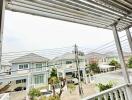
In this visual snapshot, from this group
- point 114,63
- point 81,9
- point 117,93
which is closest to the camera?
point 81,9

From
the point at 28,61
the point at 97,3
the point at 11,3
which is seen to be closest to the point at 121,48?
the point at 97,3

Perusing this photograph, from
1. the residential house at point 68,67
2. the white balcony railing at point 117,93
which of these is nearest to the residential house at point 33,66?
the residential house at point 68,67

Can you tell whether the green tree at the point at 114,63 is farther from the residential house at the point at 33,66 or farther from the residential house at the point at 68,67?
the residential house at the point at 33,66

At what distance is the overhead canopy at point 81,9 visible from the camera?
1524 millimetres

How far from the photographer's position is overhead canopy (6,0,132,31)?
1.52 metres

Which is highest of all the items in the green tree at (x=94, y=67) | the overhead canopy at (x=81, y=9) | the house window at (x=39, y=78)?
the overhead canopy at (x=81, y=9)

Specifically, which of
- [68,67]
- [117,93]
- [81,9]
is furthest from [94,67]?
[81,9]

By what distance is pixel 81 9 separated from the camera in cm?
188

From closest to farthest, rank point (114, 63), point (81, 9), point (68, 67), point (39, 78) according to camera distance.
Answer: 1. point (81, 9)
2. point (39, 78)
3. point (114, 63)
4. point (68, 67)

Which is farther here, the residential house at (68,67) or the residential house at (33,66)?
the residential house at (68,67)

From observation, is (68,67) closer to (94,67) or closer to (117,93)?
(94,67)

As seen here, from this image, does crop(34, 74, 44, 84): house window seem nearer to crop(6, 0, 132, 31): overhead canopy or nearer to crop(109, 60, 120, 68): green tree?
crop(109, 60, 120, 68): green tree

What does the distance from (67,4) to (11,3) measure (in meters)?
0.74

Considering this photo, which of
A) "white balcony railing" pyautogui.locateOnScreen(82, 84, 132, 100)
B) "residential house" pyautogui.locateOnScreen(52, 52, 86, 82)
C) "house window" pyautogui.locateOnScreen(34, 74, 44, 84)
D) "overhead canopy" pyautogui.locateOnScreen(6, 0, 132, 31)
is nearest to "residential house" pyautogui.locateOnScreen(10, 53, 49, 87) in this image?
"house window" pyautogui.locateOnScreen(34, 74, 44, 84)
